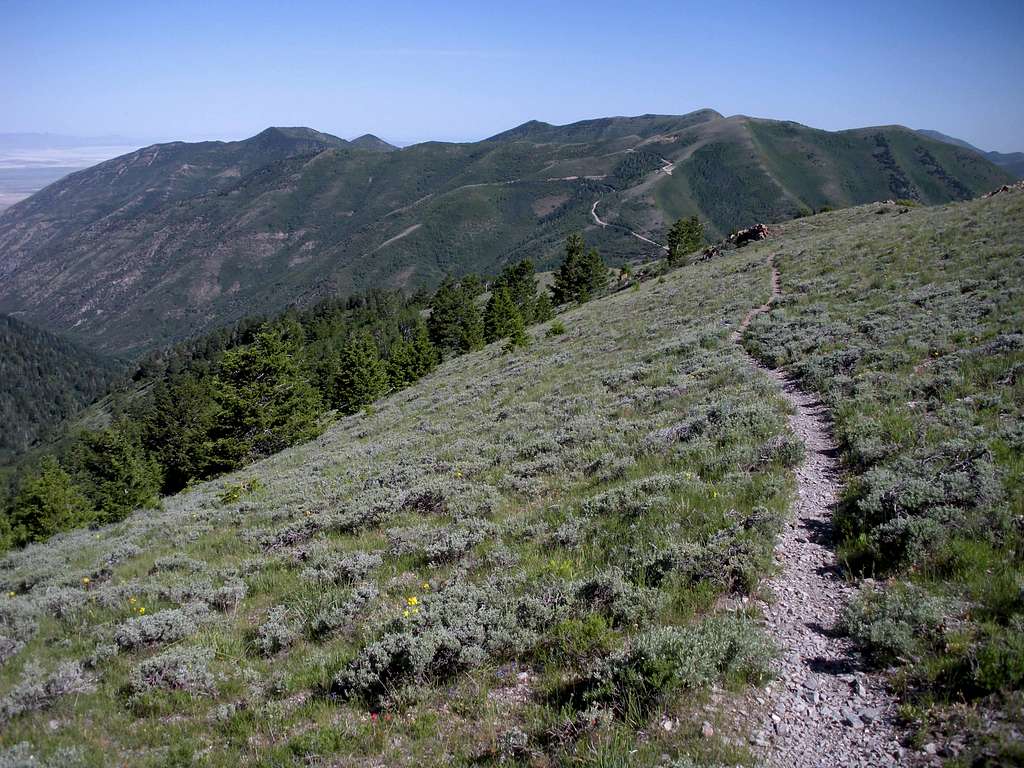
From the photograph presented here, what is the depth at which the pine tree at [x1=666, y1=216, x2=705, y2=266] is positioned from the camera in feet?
221

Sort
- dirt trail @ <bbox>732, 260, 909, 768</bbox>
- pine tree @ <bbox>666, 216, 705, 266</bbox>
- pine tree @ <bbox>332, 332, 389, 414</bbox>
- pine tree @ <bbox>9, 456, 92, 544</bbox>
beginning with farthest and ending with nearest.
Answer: pine tree @ <bbox>666, 216, 705, 266</bbox>, pine tree @ <bbox>332, 332, 389, 414</bbox>, pine tree @ <bbox>9, 456, 92, 544</bbox>, dirt trail @ <bbox>732, 260, 909, 768</bbox>

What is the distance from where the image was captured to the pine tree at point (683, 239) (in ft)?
221

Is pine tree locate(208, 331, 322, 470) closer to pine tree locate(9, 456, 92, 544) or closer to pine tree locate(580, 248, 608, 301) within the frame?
pine tree locate(9, 456, 92, 544)

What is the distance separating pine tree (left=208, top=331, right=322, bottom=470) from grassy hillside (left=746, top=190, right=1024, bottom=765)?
3216cm

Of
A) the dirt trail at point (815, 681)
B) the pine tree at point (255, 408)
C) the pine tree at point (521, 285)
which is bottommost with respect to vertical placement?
the pine tree at point (255, 408)

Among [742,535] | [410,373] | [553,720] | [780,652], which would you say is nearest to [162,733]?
[553,720]

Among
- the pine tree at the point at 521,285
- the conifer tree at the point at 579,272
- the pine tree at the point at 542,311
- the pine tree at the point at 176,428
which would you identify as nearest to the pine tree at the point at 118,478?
the pine tree at the point at 176,428

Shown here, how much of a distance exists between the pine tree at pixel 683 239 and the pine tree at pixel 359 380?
38924 mm

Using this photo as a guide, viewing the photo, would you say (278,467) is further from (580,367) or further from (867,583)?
(867,583)

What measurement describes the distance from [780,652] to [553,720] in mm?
2155

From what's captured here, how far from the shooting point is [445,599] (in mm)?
6426

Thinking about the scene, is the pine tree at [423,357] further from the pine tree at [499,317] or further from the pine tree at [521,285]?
the pine tree at [521,285]

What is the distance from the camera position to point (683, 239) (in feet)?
230

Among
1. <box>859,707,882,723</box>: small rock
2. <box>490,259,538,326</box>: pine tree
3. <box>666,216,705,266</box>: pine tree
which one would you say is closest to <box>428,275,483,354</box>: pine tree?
<box>490,259,538,326</box>: pine tree
